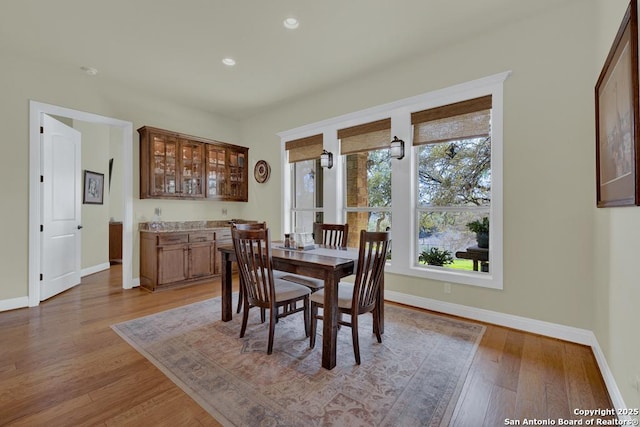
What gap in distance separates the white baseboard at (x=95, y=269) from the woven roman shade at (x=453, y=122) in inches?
236

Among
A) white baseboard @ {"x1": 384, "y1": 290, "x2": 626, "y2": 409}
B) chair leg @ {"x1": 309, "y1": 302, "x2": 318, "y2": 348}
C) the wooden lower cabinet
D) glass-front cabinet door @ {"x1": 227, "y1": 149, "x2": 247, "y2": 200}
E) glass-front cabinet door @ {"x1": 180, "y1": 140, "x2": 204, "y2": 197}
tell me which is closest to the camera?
white baseboard @ {"x1": 384, "y1": 290, "x2": 626, "y2": 409}

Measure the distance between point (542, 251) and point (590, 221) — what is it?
441 mm

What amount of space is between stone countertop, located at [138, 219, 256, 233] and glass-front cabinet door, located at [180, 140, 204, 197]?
1.82 ft

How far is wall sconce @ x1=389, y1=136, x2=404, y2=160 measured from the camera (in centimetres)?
355

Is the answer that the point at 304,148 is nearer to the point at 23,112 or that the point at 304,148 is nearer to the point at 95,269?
the point at 23,112

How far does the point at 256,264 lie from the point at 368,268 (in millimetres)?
932

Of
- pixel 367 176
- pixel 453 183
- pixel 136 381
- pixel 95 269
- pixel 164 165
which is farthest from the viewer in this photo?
pixel 95 269

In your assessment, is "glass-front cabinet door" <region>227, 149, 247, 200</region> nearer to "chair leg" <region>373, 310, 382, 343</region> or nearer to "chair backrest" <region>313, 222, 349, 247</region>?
A: "chair backrest" <region>313, 222, 349, 247</region>

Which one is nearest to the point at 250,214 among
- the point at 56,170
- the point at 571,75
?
Answer: the point at 56,170

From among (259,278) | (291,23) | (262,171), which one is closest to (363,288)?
(259,278)

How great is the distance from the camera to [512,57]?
2.85 metres

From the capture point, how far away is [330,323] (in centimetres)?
217

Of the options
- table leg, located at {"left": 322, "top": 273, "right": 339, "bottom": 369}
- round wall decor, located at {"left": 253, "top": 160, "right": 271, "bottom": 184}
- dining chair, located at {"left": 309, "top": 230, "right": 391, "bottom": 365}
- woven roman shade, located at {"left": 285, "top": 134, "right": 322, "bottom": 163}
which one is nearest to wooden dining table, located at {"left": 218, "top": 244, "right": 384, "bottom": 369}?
table leg, located at {"left": 322, "top": 273, "right": 339, "bottom": 369}

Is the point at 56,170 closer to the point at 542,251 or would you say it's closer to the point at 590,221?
the point at 542,251
